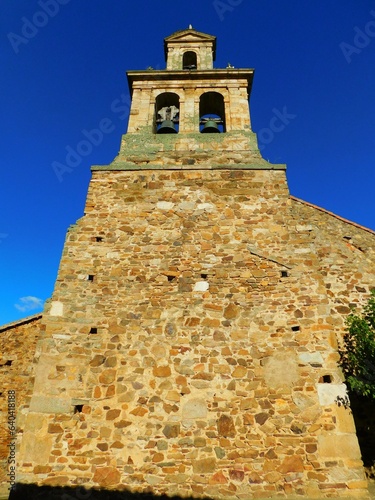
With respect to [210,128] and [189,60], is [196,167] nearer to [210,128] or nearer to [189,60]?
[210,128]

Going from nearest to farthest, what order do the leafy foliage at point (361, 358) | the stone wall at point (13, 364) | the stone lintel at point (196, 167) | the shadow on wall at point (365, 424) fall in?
the leafy foliage at point (361, 358) → the shadow on wall at point (365, 424) → the stone lintel at point (196, 167) → the stone wall at point (13, 364)

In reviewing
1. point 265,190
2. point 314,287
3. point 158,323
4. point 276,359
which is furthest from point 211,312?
point 265,190

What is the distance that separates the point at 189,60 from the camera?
38.1 ft

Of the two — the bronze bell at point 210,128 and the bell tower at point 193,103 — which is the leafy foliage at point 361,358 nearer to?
the bell tower at point 193,103

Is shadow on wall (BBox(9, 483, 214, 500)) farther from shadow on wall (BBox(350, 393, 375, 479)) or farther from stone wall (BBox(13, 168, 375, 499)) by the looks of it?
shadow on wall (BBox(350, 393, 375, 479))

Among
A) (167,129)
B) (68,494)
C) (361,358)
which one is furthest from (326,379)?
(167,129)

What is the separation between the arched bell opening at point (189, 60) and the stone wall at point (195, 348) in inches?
221

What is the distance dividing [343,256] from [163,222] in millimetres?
4412

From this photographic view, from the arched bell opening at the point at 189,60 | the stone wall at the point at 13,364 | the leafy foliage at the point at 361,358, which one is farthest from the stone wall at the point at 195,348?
the arched bell opening at the point at 189,60

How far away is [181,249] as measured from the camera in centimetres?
701

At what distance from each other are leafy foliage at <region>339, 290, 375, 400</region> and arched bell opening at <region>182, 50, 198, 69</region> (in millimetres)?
9533

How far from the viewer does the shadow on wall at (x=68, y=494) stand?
4.94m

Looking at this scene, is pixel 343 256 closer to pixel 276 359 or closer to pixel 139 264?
pixel 276 359

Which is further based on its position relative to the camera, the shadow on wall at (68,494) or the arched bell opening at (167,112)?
the arched bell opening at (167,112)
